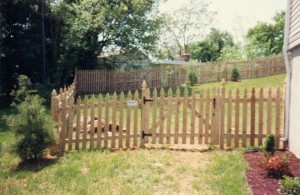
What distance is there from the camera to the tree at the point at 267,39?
46406 mm

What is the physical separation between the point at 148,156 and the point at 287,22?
490 centimetres

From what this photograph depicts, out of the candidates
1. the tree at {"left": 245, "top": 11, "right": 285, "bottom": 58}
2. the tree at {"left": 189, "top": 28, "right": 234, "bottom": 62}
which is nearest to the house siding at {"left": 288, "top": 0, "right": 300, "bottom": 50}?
the tree at {"left": 245, "top": 11, "right": 285, "bottom": 58}

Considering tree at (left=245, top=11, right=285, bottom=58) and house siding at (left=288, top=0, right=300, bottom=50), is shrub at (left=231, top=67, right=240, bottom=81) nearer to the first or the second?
house siding at (left=288, top=0, right=300, bottom=50)

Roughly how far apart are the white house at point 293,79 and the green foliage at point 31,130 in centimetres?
527

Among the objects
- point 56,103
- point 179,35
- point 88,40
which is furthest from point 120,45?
point 179,35

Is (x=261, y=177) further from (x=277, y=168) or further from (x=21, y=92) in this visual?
(x=21, y=92)

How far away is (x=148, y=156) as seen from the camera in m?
6.47

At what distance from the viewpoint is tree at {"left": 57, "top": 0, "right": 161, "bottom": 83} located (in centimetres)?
2027

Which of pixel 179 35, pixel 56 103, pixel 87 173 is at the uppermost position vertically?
pixel 179 35

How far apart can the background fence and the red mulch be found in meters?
16.6

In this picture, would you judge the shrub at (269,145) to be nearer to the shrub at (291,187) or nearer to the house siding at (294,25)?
the shrub at (291,187)

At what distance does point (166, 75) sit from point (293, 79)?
1645 cm

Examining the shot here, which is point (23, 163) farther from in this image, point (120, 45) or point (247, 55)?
point (247, 55)

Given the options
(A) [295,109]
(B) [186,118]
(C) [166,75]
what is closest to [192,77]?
(C) [166,75]
